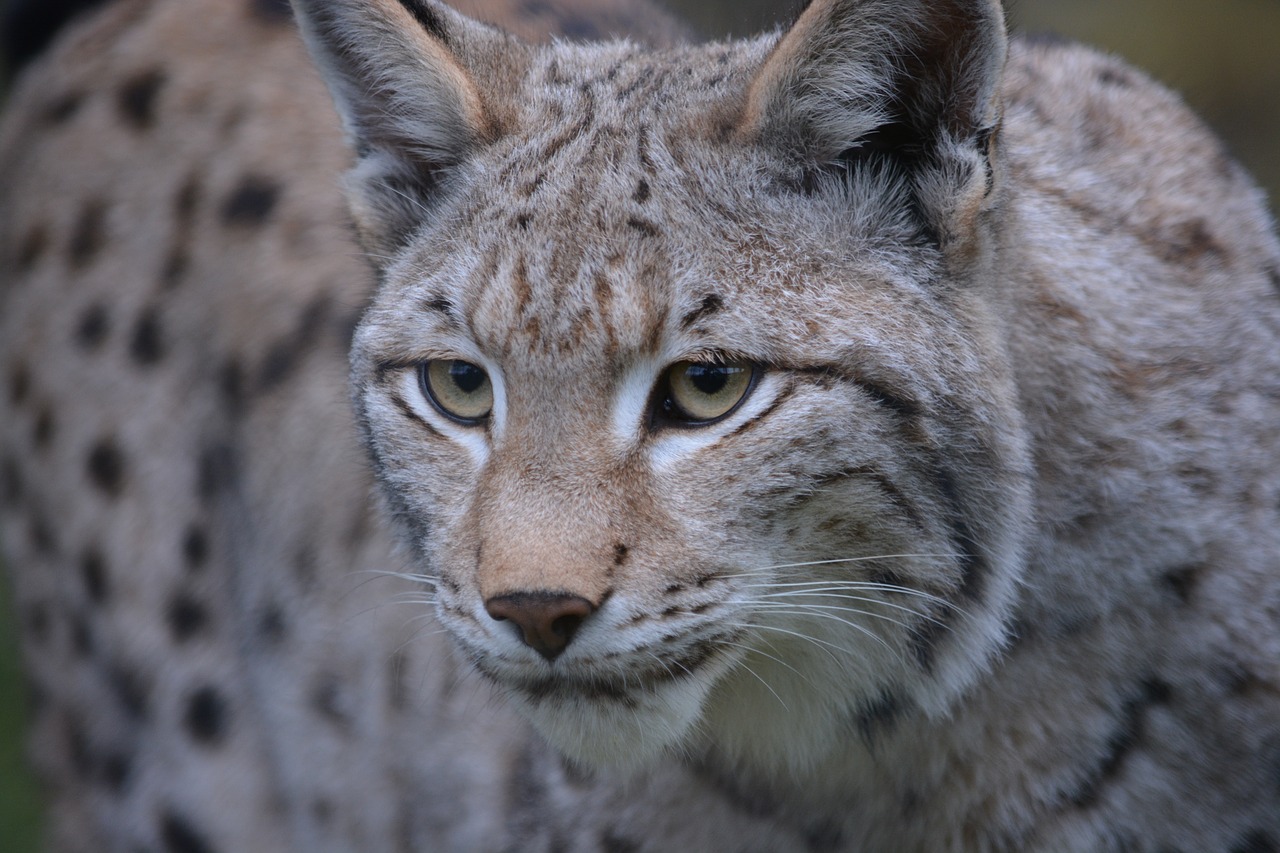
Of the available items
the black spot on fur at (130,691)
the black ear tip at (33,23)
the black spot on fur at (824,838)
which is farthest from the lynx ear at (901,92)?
the black ear tip at (33,23)

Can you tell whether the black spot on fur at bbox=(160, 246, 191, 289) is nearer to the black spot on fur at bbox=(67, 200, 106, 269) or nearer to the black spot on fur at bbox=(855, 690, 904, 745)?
the black spot on fur at bbox=(67, 200, 106, 269)

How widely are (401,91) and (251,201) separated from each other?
1884 mm

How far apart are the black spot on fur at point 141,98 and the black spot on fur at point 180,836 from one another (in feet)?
7.72

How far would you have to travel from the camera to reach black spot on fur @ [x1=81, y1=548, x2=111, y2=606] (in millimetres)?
5266

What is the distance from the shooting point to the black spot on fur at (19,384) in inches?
215

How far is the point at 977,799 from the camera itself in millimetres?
3312

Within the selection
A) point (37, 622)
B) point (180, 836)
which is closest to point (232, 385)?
point (37, 622)

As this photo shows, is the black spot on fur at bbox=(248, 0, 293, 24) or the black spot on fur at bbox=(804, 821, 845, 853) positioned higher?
the black spot on fur at bbox=(248, 0, 293, 24)

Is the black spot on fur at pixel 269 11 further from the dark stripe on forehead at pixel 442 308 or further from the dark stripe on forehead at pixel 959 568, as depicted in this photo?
the dark stripe on forehead at pixel 959 568

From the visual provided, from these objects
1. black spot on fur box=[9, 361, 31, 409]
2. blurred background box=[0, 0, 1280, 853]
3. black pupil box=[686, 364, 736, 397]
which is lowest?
black spot on fur box=[9, 361, 31, 409]

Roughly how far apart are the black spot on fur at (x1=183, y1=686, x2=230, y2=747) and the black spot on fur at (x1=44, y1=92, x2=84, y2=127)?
206 centimetres

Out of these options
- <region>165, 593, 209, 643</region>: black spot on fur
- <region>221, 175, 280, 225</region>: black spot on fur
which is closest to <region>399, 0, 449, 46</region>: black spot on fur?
<region>221, 175, 280, 225</region>: black spot on fur

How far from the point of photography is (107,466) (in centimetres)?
527

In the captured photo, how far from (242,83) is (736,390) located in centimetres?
299
